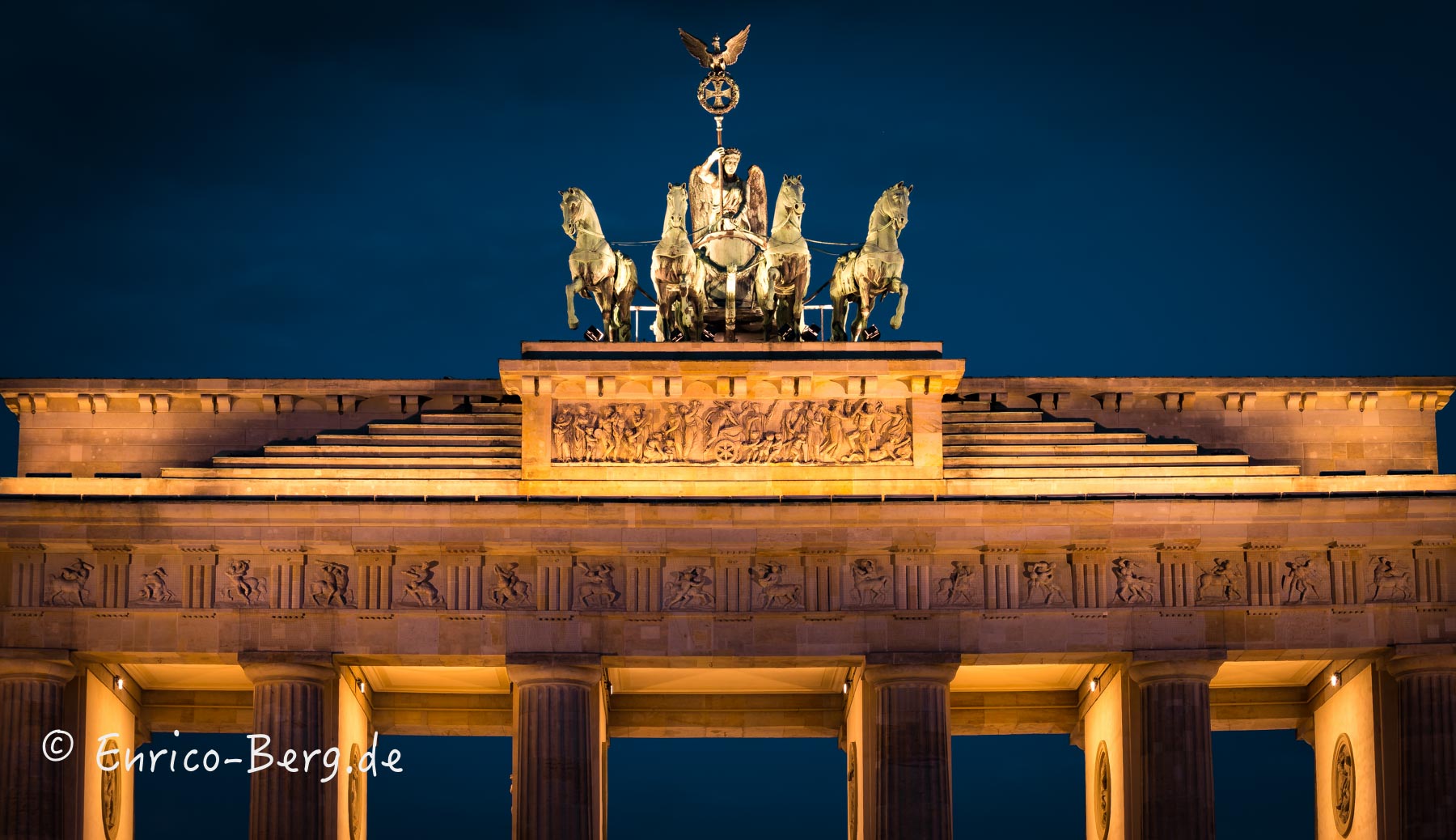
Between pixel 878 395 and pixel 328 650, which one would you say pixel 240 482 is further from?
pixel 878 395

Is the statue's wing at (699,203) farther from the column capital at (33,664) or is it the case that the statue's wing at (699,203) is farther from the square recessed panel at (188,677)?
the column capital at (33,664)

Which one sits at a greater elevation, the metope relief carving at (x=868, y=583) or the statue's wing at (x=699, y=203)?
the statue's wing at (x=699, y=203)

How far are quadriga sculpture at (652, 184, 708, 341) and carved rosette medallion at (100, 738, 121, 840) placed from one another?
1244 cm

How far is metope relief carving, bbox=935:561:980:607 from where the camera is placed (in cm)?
4634

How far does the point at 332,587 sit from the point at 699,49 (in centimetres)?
1432

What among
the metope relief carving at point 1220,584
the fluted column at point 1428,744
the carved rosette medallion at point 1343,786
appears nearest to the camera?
the fluted column at point 1428,744

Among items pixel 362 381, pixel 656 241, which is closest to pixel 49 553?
pixel 362 381

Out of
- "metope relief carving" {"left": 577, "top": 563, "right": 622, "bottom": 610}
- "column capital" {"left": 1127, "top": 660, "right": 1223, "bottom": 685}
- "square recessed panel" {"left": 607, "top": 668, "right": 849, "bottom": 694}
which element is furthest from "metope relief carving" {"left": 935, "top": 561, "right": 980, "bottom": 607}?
"metope relief carving" {"left": 577, "top": 563, "right": 622, "bottom": 610}

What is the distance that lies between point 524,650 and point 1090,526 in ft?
31.9

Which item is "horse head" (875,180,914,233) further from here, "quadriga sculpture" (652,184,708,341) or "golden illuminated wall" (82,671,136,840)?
"golden illuminated wall" (82,671,136,840)

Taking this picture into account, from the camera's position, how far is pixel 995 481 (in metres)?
47.5

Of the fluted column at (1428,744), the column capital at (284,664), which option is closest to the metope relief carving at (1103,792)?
the fluted column at (1428,744)

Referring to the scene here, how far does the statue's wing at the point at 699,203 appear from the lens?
55.1 meters

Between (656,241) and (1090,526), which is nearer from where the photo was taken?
(1090,526)
